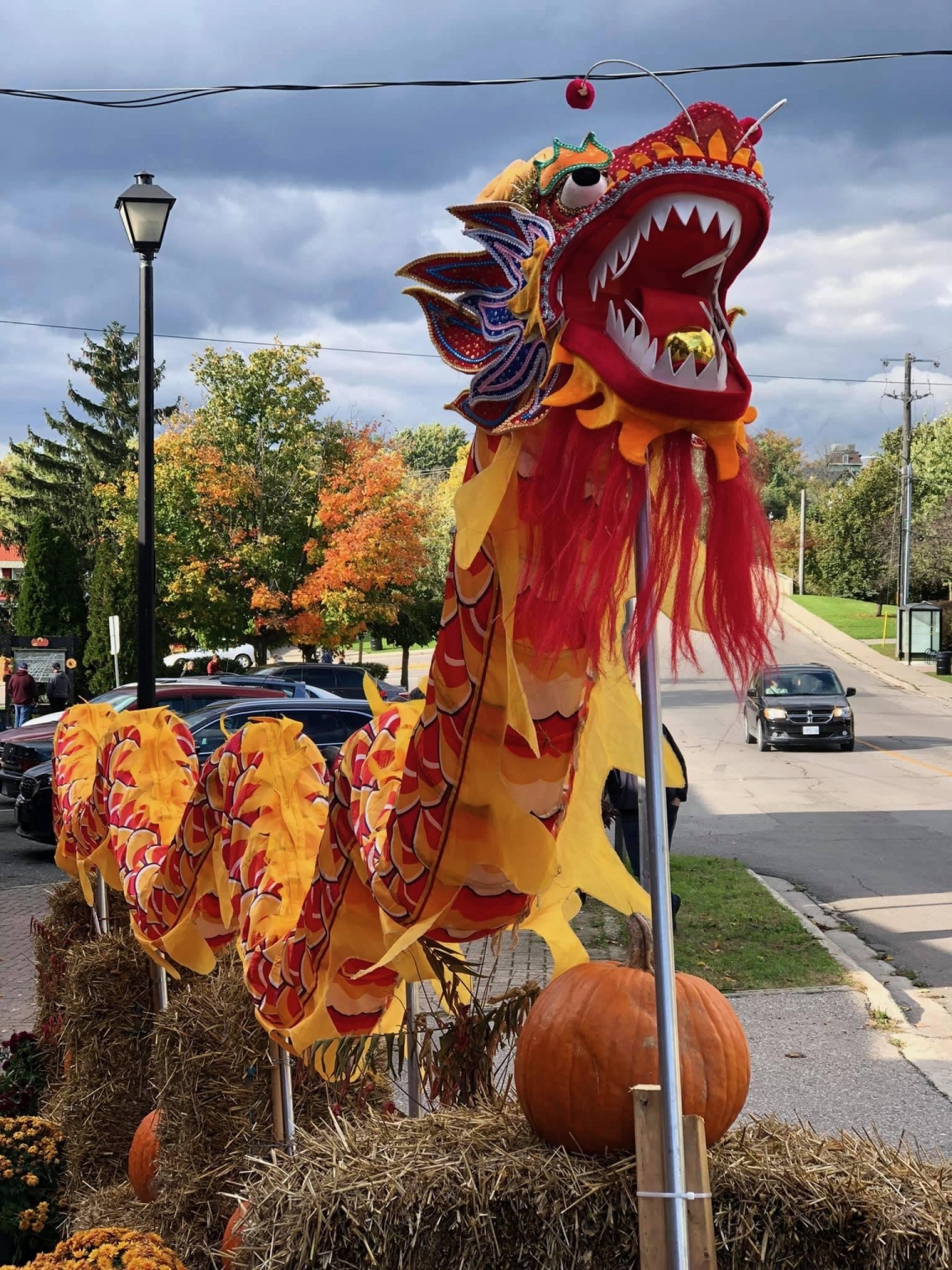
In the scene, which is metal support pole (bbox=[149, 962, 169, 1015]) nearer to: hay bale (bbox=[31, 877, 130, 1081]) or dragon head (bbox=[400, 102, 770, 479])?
hay bale (bbox=[31, 877, 130, 1081])

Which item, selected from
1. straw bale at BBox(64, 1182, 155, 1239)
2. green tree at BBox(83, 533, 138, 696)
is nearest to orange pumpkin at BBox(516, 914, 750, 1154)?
straw bale at BBox(64, 1182, 155, 1239)

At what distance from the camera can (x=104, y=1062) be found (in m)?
4.93

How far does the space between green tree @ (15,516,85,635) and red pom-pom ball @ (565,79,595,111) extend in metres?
28.1

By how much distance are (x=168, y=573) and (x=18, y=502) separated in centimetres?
2715

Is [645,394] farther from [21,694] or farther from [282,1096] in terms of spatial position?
[21,694]

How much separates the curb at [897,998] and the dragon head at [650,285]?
16.1ft

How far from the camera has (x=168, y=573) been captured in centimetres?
2472

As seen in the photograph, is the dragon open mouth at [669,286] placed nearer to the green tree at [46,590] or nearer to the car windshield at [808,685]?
the car windshield at [808,685]

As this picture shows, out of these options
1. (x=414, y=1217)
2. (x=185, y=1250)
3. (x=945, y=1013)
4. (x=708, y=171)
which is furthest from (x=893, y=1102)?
(x=708, y=171)

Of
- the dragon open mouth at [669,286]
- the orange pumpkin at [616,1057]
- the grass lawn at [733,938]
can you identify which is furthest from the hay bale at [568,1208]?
the grass lawn at [733,938]

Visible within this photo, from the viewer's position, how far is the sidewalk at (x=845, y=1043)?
550 cm

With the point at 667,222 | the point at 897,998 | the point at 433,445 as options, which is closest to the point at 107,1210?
the point at 667,222

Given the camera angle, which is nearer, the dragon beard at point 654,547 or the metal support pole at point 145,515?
the dragon beard at point 654,547

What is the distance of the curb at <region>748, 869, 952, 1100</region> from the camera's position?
6273 millimetres
